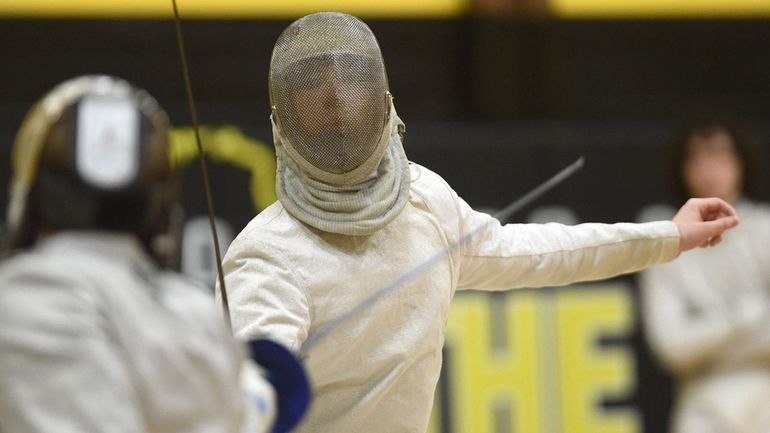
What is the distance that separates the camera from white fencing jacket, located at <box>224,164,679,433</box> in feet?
7.53

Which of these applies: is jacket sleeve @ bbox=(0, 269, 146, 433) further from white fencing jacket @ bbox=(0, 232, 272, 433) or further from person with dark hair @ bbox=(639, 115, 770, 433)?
person with dark hair @ bbox=(639, 115, 770, 433)

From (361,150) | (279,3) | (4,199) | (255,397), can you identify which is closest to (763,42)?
(279,3)

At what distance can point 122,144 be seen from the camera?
1605 mm

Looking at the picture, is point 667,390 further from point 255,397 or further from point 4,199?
point 255,397

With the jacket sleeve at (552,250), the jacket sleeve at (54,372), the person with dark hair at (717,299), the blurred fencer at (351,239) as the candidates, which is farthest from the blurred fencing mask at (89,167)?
the person with dark hair at (717,299)

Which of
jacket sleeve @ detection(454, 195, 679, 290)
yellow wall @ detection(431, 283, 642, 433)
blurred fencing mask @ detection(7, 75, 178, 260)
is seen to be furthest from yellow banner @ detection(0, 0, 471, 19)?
blurred fencing mask @ detection(7, 75, 178, 260)

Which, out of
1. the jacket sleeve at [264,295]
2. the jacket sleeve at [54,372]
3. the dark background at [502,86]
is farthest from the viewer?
the dark background at [502,86]

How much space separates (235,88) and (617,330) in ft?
5.51

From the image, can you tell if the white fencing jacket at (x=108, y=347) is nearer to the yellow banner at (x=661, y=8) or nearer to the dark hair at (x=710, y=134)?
the dark hair at (x=710, y=134)

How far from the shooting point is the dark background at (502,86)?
5.04 metres

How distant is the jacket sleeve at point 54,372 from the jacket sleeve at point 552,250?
3.52ft

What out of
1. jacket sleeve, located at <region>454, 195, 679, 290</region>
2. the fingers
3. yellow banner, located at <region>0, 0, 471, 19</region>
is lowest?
yellow banner, located at <region>0, 0, 471, 19</region>

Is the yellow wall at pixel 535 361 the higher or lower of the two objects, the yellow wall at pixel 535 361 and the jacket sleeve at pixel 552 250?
the lower

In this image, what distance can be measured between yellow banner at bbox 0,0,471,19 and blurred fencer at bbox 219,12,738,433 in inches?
117
